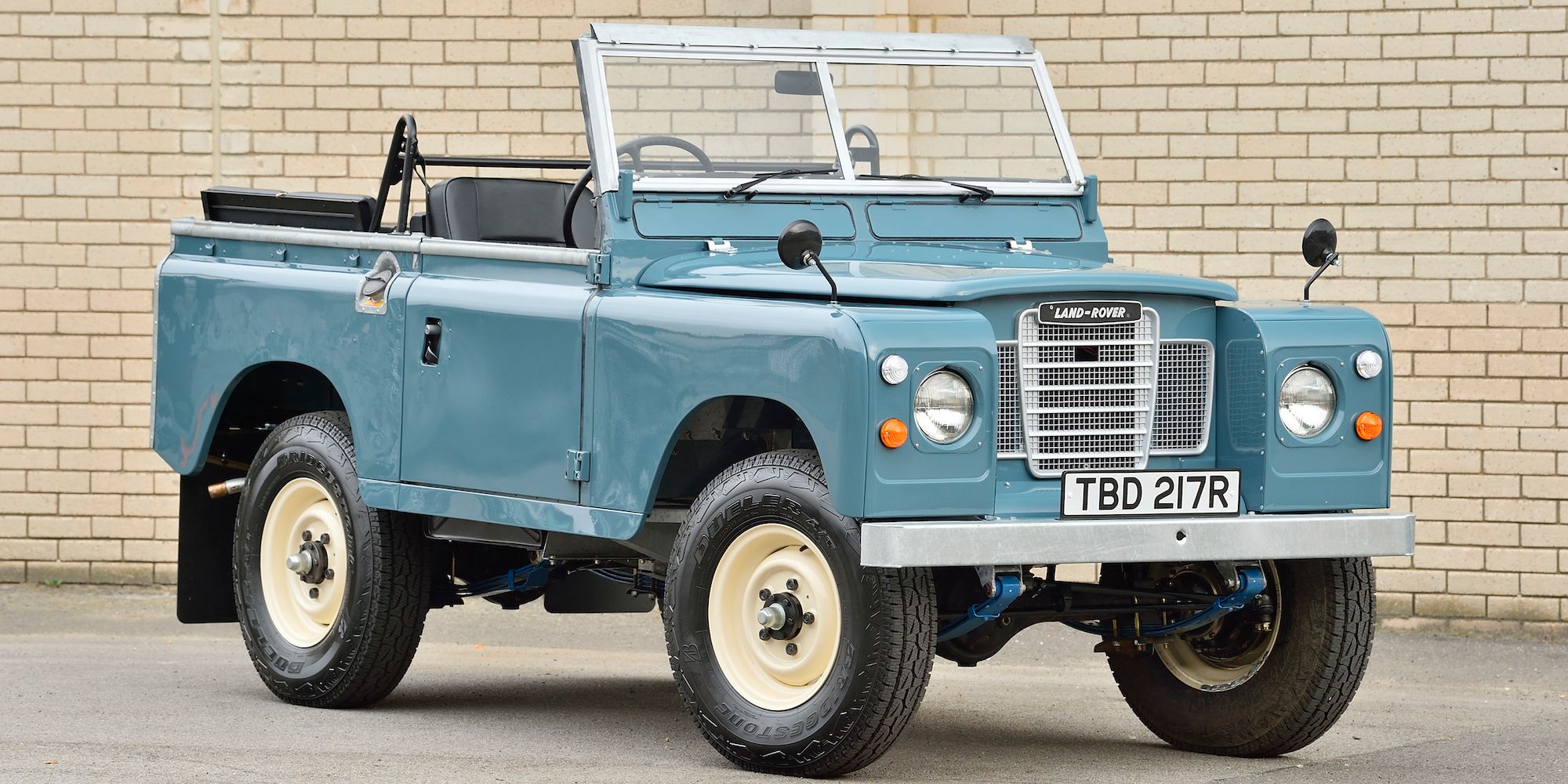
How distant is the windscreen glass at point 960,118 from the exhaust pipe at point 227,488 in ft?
8.77

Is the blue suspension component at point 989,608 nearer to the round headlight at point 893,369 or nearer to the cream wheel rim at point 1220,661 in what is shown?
the round headlight at point 893,369

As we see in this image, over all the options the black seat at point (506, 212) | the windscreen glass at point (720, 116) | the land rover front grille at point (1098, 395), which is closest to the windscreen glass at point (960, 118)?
the windscreen glass at point (720, 116)

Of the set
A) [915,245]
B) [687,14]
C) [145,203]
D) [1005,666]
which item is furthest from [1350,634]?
[145,203]

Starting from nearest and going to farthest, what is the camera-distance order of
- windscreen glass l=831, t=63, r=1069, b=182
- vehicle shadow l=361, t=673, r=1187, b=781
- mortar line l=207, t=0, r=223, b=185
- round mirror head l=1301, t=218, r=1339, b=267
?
vehicle shadow l=361, t=673, r=1187, b=781 < round mirror head l=1301, t=218, r=1339, b=267 < windscreen glass l=831, t=63, r=1069, b=182 < mortar line l=207, t=0, r=223, b=185

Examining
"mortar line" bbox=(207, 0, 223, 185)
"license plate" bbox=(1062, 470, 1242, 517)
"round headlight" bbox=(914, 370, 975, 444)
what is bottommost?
"license plate" bbox=(1062, 470, 1242, 517)

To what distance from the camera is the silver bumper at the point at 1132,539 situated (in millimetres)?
5594

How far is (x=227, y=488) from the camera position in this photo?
27.0 feet

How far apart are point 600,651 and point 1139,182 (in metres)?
3.55

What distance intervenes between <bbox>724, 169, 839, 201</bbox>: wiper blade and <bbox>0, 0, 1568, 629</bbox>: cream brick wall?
362 centimetres

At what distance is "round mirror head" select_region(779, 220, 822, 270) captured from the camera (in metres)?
6.05

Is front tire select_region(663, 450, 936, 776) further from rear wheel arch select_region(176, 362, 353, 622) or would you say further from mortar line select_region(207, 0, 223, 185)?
mortar line select_region(207, 0, 223, 185)

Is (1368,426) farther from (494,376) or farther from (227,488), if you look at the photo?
(227,488)

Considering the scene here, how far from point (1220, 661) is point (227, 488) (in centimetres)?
376

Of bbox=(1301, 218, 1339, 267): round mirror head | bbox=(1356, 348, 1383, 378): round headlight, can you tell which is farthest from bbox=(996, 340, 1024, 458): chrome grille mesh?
bbox=(1301, 218, 1339, 267): round mirror head
